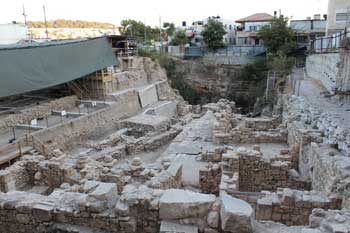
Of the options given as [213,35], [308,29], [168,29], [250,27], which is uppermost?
[168,29]

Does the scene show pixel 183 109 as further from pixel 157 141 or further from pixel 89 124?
pixel 157 141

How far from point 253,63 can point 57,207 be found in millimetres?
29442

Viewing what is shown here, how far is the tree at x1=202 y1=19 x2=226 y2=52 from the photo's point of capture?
35469 mm

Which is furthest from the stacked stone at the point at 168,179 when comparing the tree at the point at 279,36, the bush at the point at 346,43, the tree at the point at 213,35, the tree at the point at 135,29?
the tree at the point at 135,29

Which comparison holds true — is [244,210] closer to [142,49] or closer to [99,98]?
[99,98]

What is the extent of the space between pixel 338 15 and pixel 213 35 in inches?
624

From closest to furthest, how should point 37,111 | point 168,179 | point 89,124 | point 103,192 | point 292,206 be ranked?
point 103,192 < point 292,206 < point 168,179 < point 37,111 < point 89,124

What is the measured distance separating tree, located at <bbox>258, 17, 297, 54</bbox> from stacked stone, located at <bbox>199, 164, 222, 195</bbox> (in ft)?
87.0

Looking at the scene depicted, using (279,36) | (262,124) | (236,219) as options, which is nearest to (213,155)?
(262,124)

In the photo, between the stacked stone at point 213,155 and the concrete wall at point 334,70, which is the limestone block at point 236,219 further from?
the concrete wall at point 334,70

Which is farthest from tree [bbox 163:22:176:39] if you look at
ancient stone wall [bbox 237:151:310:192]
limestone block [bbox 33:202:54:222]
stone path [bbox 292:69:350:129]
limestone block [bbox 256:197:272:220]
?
limestone block [bbox 33:202:54:222]

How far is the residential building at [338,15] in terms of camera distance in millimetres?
21000

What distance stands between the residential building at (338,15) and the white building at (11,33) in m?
28.6

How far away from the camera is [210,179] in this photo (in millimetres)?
8102
